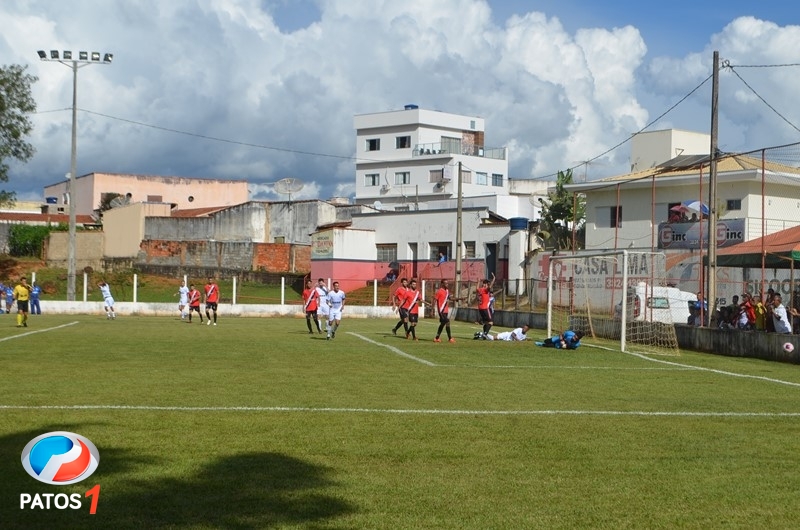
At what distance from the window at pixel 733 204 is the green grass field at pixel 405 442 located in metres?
28.1

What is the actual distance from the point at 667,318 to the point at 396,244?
3657 centimetres

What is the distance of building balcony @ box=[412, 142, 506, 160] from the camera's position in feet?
291

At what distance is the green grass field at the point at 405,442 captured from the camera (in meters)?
7.66

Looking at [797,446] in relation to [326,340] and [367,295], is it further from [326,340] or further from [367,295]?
[367,295]

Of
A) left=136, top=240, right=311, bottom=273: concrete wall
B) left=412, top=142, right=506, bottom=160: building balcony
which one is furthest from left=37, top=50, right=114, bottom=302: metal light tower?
left=412, top=142, right=506, bottom=160: building balcony

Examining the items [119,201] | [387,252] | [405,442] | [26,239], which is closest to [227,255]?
[387,252]

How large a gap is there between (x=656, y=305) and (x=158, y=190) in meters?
64.8

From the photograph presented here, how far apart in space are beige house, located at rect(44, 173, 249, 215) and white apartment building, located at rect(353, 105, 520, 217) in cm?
1197

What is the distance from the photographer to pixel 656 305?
3122cm

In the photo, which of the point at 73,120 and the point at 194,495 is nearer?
the point at 194,495

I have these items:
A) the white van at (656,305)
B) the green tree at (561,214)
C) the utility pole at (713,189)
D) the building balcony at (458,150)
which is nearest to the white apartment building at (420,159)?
the building balcony at (458,150)

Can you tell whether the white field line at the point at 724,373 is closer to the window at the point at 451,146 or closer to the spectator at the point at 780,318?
→ the spectator at the point at 780,318

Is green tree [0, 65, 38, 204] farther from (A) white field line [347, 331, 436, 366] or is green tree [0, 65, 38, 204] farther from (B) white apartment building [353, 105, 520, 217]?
(B) white apartment building [353, 105, 520, 217]

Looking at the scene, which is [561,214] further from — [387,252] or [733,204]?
[733,204]
